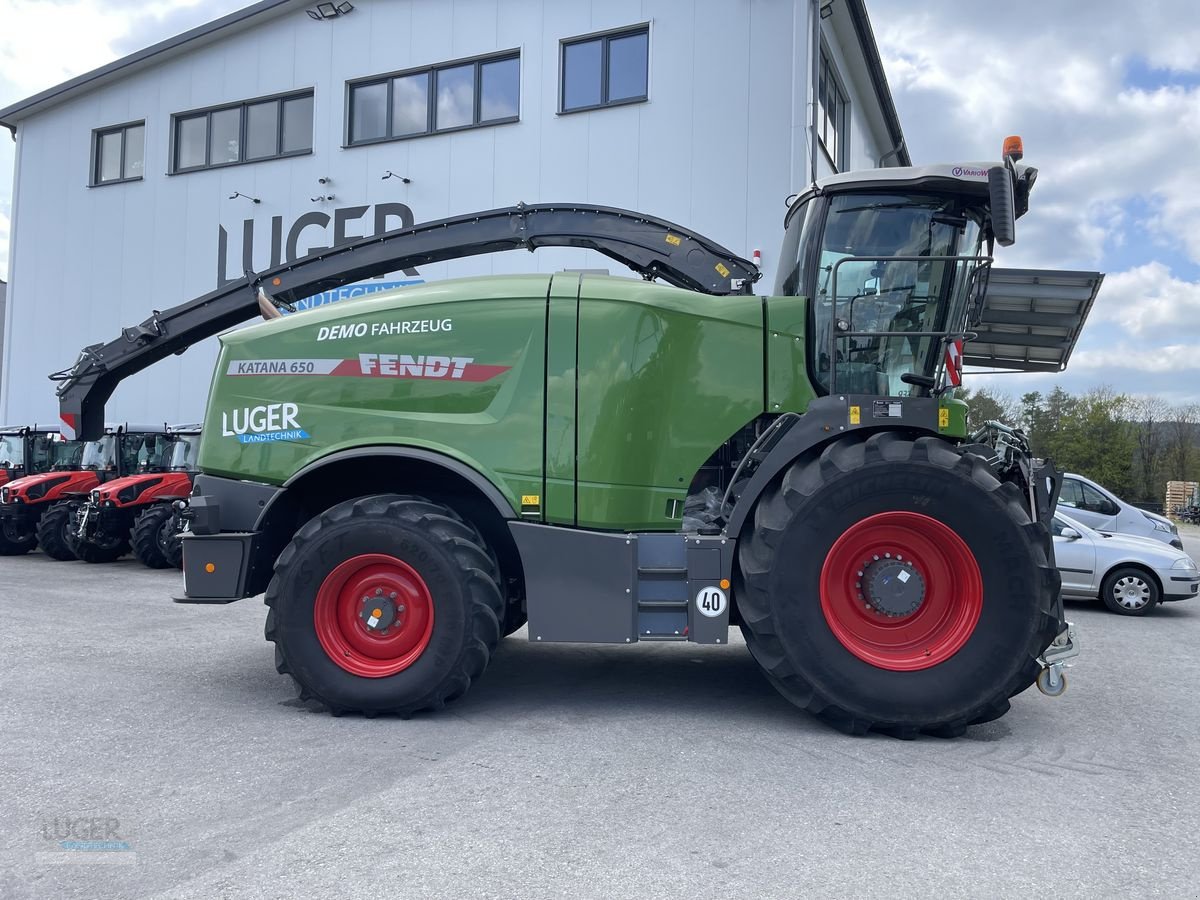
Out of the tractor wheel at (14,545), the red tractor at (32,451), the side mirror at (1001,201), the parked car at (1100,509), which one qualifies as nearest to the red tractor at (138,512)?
the tractor wheel at (14,545)

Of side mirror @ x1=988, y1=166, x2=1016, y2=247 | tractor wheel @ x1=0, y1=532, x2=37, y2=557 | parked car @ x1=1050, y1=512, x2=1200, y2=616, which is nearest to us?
side mirror @ x1=988, y1=166, x2=1016, y2=247

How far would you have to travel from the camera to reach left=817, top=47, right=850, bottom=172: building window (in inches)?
571

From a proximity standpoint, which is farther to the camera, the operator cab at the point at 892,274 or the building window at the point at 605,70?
the building window at the point at 605,70

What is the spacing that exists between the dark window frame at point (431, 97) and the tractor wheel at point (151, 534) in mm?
7529

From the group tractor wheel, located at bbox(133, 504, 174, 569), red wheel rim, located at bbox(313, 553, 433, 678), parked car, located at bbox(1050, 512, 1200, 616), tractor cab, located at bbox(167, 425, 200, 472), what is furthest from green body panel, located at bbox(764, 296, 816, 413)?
tractor cab, located at bbox(167, 425, 200, 472)

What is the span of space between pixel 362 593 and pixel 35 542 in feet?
45.8

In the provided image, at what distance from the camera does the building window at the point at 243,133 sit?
1741 centimetres

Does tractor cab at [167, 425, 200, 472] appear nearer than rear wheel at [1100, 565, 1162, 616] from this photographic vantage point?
No

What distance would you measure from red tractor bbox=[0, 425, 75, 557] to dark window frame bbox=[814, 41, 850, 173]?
1425 centimetres

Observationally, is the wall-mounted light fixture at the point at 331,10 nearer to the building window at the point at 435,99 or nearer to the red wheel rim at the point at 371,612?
the building window at the point at 435,99

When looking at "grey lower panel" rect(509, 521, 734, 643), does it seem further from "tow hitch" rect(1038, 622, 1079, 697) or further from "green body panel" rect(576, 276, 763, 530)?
"tow hitch" rect(1038, 622, 1079, 697)

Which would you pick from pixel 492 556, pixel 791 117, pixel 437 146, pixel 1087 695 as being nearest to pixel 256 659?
pixel 492 556

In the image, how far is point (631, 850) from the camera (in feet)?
11.6

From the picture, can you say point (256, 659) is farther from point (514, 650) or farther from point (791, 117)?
point (791, 117)
